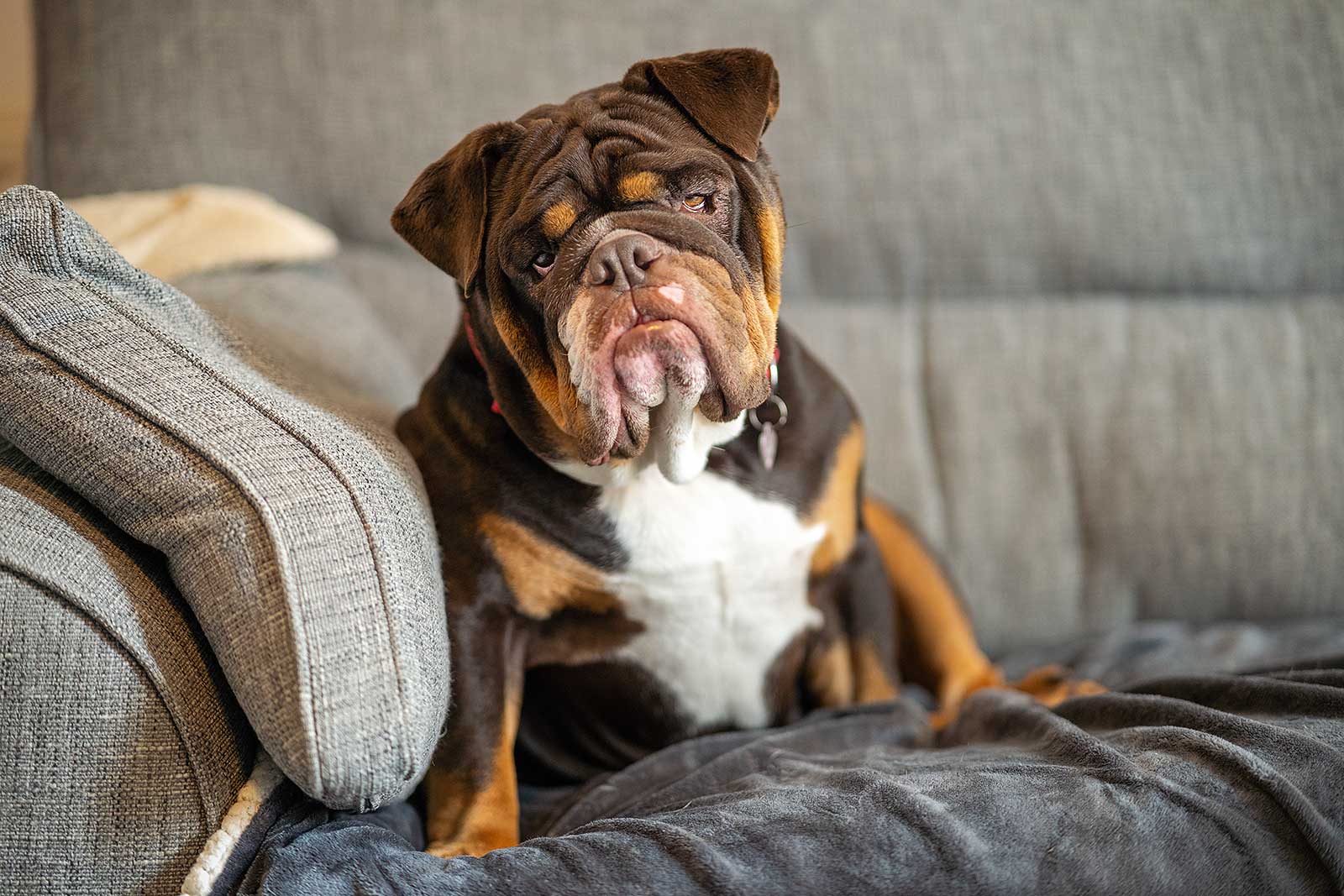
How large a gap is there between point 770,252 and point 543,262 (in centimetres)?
29

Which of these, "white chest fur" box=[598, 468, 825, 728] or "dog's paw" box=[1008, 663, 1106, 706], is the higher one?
"white chest fur" box=[598, 468, 825, 728]

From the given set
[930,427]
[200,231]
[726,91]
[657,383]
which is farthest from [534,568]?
[930,427]

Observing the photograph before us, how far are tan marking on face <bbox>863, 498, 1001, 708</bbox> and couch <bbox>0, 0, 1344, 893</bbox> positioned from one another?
0.99 feet

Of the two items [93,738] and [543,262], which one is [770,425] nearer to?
A: [543,262]

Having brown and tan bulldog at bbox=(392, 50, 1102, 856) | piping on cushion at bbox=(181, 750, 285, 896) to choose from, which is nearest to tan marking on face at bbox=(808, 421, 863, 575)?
brown and tan bulldog at bbox=(392, 50, 1102, 856)

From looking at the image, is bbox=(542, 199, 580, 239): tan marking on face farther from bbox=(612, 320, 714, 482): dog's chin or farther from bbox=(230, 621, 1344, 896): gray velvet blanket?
bbox=(230, 621, 1344, 896): gray velvet blanket

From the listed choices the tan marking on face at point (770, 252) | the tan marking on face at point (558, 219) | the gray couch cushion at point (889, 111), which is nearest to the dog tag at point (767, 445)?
the tan marking on face at point (770, 252)

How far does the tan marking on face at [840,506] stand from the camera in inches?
61.5

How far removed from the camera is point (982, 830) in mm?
1050

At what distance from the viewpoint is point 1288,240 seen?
2256 mm

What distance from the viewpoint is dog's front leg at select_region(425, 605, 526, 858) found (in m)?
1.29

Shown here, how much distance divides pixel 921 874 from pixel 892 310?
1523 mm

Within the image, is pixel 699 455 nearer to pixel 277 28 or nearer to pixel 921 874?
pixel 921 874

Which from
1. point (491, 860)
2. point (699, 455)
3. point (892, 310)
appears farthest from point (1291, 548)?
point (491, 860)
